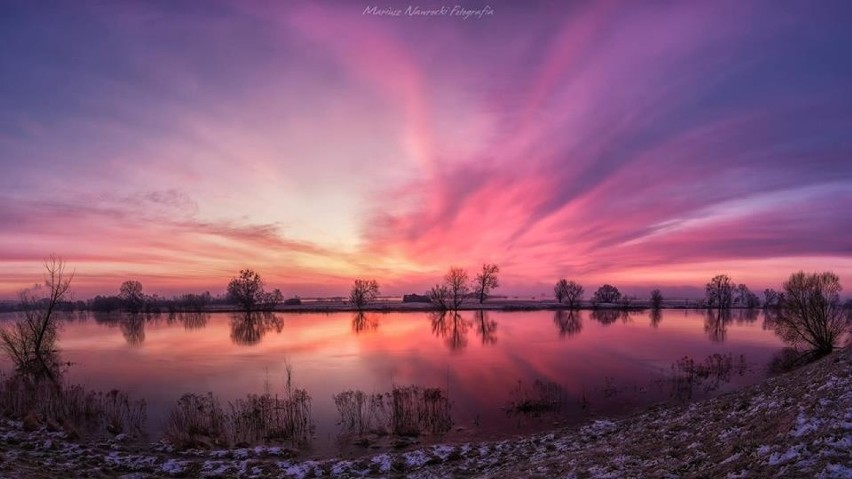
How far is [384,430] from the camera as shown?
76.4ft

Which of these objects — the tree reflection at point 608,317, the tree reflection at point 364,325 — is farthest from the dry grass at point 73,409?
the tree reflection at point 608,317

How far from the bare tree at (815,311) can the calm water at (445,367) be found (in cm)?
434

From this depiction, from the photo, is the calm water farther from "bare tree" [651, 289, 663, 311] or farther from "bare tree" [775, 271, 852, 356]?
"bare tree" [651, 289, 663, 311]

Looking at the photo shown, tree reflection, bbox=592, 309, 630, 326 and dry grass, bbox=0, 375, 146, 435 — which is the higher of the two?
dry grass, bbox=0, 375, 146, 435

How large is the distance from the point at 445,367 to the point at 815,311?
3207cm

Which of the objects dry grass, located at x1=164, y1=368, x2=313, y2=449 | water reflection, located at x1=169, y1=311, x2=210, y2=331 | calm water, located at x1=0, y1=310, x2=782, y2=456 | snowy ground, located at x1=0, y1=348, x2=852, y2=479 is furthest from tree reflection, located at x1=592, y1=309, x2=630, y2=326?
water reflection, located at x1=169, y1=311, x2=210, y2=331

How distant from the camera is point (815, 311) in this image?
4028 centimetres

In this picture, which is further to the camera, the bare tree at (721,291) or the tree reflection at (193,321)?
the bare tree at (721,291)

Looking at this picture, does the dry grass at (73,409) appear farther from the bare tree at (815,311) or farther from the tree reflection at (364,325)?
the bare tree at (815,311)

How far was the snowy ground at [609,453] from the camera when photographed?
906 centimetres

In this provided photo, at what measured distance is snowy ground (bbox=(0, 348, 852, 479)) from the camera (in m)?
9.06

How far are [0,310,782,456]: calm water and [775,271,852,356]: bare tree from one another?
171 inches

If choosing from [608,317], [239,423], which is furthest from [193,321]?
[608,317]

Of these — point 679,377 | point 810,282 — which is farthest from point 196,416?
point 810,282
